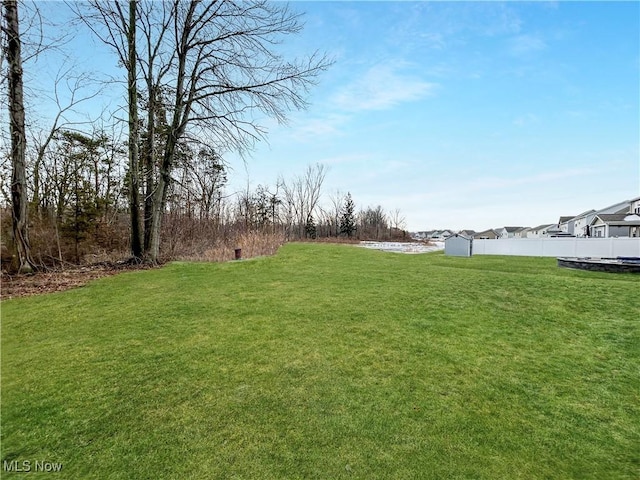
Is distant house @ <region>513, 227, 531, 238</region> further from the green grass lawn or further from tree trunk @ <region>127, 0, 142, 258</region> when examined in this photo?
tree trunk @ <region>127, 0, 142, 258</region>

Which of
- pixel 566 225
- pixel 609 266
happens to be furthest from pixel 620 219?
pixel 609 266

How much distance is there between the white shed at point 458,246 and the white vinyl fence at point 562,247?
219 centimetres

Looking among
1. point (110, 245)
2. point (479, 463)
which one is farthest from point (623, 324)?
point (110, 245)

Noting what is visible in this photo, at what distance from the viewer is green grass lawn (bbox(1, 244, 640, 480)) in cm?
179

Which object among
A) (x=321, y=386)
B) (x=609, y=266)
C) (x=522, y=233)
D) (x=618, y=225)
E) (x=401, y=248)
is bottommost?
(x=321, y=386)

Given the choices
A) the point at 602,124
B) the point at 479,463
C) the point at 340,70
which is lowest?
the point at 479,463

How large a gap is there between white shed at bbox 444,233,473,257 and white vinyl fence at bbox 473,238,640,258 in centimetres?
219

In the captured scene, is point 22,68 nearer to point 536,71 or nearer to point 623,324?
point 623,324

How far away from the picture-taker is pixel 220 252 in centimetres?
1093

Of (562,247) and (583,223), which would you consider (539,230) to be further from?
(562,247)

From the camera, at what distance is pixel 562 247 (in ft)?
54.0

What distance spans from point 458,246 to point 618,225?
18.7m

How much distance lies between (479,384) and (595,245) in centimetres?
1774

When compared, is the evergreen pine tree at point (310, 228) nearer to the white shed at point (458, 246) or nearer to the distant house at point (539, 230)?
the white shed at point (458, 246)
